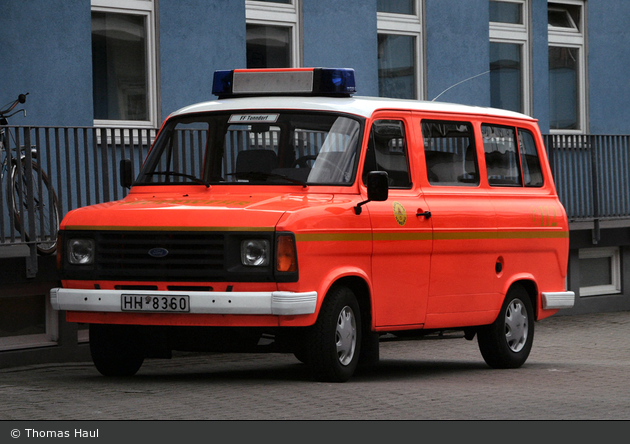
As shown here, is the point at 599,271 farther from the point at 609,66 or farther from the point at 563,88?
the point at 609,66

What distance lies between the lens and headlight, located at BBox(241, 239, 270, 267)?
848cm

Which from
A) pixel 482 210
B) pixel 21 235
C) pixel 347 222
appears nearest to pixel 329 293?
pixel 347 222

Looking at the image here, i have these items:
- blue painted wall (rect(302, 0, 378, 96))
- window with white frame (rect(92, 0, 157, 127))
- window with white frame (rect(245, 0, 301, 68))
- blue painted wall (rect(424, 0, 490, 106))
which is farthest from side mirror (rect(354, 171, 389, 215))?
blue painted wall (rect(424, 0, 490, 106))

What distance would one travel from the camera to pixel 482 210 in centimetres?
1062

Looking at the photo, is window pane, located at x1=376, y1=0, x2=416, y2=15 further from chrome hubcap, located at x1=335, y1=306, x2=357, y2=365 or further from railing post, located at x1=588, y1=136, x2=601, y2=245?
chrome hubcap, located at x1=335, y1=306, x2=357, y2=365

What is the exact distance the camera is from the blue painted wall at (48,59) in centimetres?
1340

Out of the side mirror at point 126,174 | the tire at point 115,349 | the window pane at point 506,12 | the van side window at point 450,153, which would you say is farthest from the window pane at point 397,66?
the tire at point 115,349

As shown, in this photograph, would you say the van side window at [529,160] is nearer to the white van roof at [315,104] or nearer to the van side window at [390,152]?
the white van roof at [315,104]

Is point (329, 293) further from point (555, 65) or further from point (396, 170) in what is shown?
point (555, 65)

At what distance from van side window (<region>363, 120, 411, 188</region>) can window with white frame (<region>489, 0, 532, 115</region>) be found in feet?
31.9

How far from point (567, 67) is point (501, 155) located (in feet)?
33.0

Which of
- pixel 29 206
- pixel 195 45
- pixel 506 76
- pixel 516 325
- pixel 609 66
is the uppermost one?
pixel 609 66

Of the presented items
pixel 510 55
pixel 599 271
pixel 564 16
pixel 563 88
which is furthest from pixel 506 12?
pixel 599 271

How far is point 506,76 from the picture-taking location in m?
19.7
